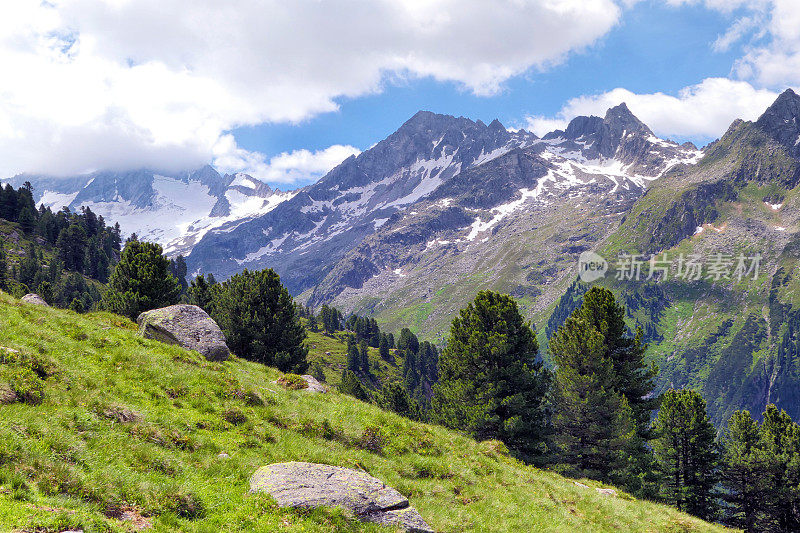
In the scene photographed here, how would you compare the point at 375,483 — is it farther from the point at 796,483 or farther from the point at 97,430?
the point at 796,483

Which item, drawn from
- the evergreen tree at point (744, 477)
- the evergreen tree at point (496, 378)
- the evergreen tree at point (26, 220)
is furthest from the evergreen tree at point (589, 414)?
the evergreen tree at point (26, 220)

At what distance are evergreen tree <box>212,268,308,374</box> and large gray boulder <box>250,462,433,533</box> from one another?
35.3 meters

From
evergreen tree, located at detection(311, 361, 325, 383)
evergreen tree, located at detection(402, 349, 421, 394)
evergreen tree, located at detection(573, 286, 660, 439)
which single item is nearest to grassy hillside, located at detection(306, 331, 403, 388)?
evergreen tree, located at detection(311, 361, 325, 383)

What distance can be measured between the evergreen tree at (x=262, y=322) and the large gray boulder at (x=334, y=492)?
35320 millimetres

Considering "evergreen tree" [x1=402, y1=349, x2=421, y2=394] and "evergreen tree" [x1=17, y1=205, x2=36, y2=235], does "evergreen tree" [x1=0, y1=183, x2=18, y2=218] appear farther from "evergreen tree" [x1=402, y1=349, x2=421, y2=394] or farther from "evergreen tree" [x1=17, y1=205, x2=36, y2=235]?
"evergreen tree" [x1=402, y1=349, x2=421, y2=394]

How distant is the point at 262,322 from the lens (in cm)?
4794

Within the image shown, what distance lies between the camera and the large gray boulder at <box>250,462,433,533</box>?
40.5ft

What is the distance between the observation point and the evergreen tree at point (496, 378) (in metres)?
35.3

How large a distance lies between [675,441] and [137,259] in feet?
219

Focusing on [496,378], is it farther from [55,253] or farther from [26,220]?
[26,220]

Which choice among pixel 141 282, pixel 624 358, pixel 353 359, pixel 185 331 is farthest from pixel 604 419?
pixel 353 359

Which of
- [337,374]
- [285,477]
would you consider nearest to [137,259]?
[285,477]

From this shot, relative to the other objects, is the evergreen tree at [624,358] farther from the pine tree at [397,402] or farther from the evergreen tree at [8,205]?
the evergreen tree at [8,205]

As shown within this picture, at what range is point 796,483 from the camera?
40500 mm
